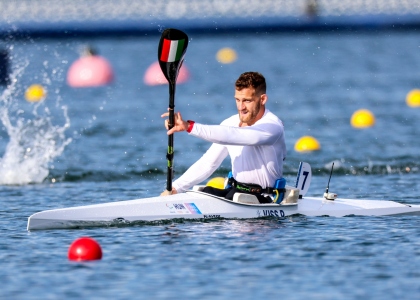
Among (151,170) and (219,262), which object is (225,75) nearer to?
(151,170)

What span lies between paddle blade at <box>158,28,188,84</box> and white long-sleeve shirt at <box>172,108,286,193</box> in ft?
2.76

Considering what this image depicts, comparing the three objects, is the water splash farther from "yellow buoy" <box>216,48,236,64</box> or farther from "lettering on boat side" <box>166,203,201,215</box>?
"yellow buoy" <box>216,48,236,64</box>

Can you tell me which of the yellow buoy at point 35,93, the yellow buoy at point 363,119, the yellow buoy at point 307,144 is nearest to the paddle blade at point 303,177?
the yellow buoy at point 307,144

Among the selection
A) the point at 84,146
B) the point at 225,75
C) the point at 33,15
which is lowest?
the point at 84,146

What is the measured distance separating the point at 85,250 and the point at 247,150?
7.52 feet

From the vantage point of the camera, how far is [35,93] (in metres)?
27.7

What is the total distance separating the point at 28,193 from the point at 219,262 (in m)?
5.47

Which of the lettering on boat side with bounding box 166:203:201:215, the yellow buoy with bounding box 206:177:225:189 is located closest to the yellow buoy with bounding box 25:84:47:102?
the yellow buoy with bounding box 206:177:225:189

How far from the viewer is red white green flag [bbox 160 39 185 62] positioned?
11.3 meters

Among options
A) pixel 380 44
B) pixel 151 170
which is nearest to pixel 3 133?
pixel 151 170

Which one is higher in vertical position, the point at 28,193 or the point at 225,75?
the point at 225,75

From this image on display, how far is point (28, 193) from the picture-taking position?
14.1 metres

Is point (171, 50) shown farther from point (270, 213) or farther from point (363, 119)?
point (363, 119)

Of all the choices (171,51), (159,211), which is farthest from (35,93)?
(159,211)
